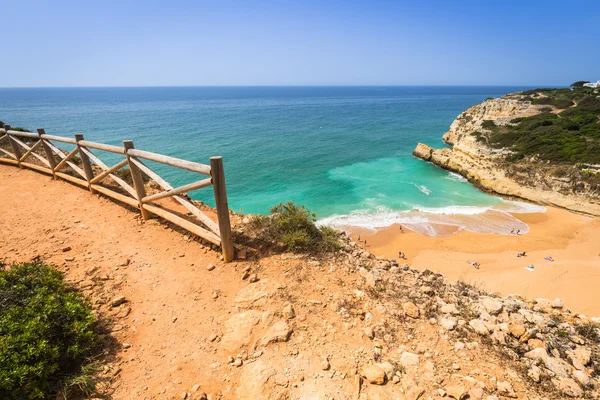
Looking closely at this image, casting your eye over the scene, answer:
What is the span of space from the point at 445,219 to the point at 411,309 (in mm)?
18938

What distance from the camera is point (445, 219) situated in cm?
2075

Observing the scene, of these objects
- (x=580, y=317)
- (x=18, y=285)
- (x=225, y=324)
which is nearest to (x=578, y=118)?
(x=580, y=317)

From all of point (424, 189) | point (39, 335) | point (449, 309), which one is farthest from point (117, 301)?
point (424, 189)

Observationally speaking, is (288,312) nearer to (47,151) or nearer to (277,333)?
(277,333)

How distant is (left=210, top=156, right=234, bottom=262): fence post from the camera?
4602 mm

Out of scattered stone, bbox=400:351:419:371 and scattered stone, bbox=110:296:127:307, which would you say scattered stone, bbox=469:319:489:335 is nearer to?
scattered stone, bbox=400:351:419:371

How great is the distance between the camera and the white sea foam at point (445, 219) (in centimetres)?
1928

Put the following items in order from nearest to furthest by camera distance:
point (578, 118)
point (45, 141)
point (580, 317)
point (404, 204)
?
point (580, 317)
point (45, 141)
point (404, 204)
point (578, 118)

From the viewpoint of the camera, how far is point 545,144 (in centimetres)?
2712

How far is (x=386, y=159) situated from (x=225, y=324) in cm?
3653

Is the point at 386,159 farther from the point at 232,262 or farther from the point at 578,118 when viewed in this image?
the point at 232,262

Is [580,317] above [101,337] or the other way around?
the other way around

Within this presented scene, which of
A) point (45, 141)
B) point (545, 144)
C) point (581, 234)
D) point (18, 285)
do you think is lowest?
point (581, 234)

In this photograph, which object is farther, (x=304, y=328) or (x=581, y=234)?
(x=581, y=234)
